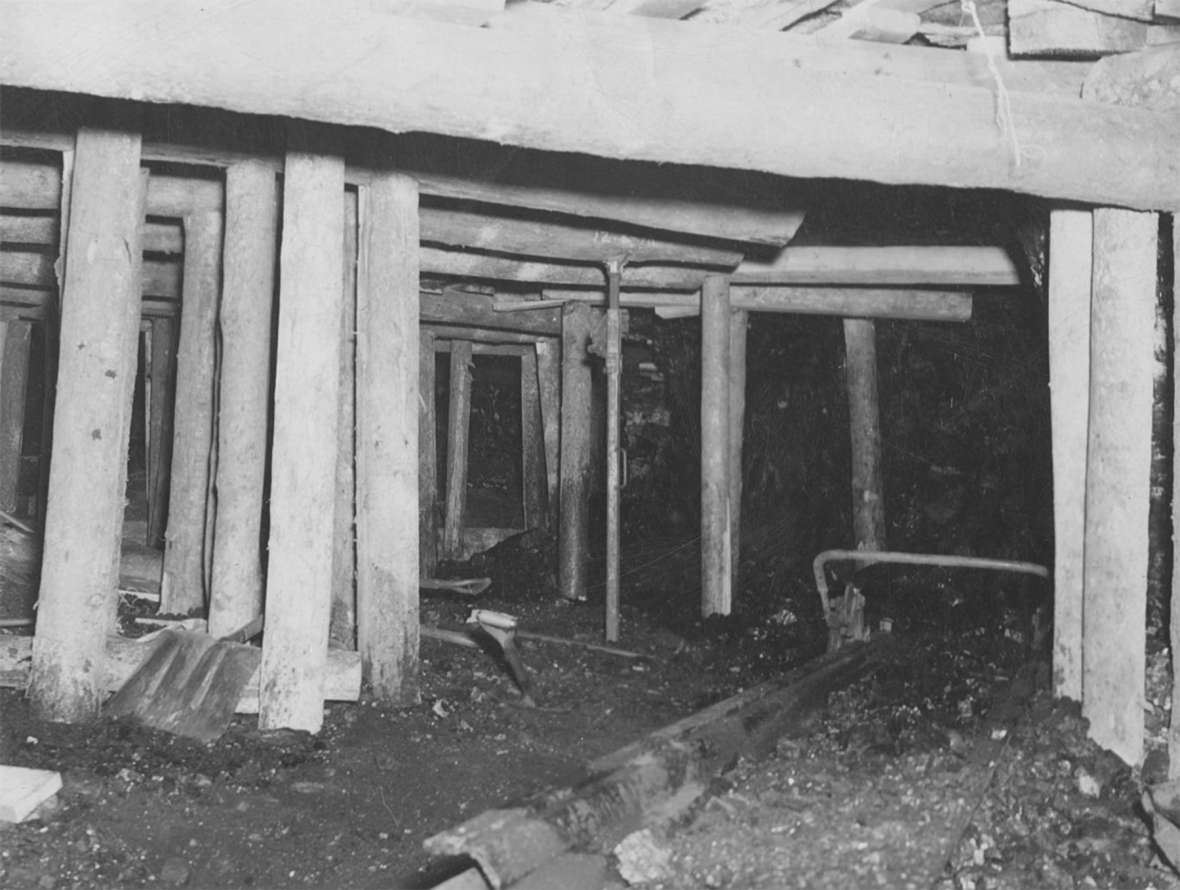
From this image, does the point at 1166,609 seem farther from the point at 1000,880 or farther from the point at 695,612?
the point at 695,612

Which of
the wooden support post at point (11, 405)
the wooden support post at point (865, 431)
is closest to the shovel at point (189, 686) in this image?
the wooden support post at point (865, 431)

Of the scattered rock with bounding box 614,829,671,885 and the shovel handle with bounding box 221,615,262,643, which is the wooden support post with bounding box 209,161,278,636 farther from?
the scattered rock with bounding box 614,829,671,885

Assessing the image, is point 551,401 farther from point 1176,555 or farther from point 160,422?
point 1176,555

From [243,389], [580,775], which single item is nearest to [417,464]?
[243,389]

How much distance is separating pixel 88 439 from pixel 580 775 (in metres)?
2.38

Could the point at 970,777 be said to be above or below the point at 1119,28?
below

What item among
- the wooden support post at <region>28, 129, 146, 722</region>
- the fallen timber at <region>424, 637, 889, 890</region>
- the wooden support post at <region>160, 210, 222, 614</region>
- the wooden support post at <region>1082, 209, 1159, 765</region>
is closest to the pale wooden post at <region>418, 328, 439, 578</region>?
the wooden support post at <region>160, 210, 222, 614</region>

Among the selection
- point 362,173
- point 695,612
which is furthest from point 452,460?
point 362,173

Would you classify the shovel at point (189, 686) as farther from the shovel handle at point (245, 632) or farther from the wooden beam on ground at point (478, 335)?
the wooden beam on ground at point (478, 335)

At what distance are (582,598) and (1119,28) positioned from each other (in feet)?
20.0

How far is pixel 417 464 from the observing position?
4805mm

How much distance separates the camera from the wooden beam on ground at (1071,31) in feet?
12.6

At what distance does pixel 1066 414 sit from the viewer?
4.43 meters

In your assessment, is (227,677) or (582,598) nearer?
(227,677)
